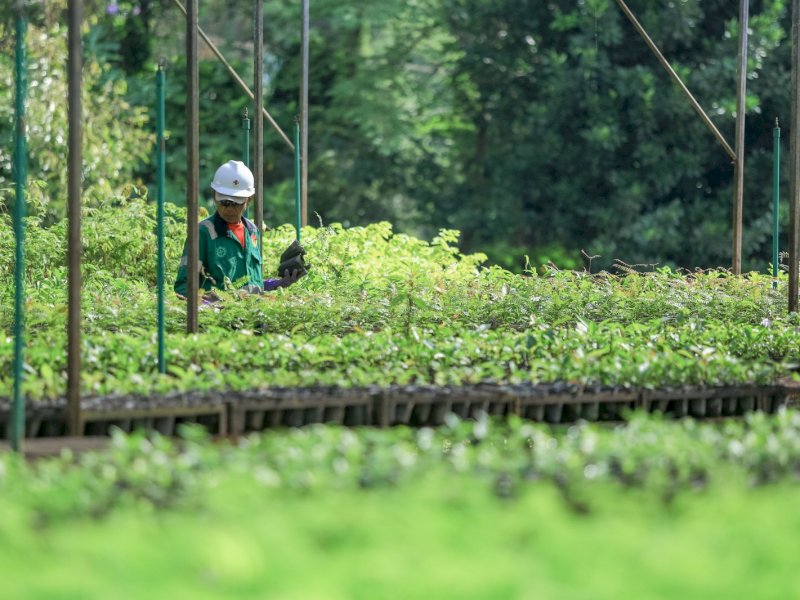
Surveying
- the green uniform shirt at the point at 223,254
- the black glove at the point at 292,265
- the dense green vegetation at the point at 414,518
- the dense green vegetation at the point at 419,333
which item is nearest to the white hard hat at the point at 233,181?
the green uniform shirt at the point at 223,254

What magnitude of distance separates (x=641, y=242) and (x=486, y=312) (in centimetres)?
1297

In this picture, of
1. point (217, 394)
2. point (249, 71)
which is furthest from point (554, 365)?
point (249, 71)

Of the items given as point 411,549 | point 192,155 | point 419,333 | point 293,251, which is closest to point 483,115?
point 293,251

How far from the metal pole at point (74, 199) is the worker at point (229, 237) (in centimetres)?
311

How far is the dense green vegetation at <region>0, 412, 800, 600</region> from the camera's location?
308cm

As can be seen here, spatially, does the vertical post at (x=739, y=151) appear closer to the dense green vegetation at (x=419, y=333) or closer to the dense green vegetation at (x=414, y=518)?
the dense green vegetation at (x=419, y=333)

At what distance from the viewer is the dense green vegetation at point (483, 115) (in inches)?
856

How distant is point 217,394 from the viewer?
6.21m

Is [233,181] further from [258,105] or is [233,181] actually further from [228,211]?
[258,105]

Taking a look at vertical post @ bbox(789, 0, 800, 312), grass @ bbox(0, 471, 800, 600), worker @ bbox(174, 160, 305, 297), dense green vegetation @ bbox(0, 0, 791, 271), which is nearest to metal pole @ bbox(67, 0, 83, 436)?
grass @ bbox(0, 471, 800, 600)

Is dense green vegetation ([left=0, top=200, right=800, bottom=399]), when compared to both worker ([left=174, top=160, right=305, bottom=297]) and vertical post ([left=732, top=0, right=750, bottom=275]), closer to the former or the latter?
worker ([left=174, top=160, right=305, bottom=297])

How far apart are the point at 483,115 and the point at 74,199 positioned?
65.8 feet

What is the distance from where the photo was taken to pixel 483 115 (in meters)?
25.3

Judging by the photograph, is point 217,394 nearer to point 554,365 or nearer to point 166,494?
point 554,365
